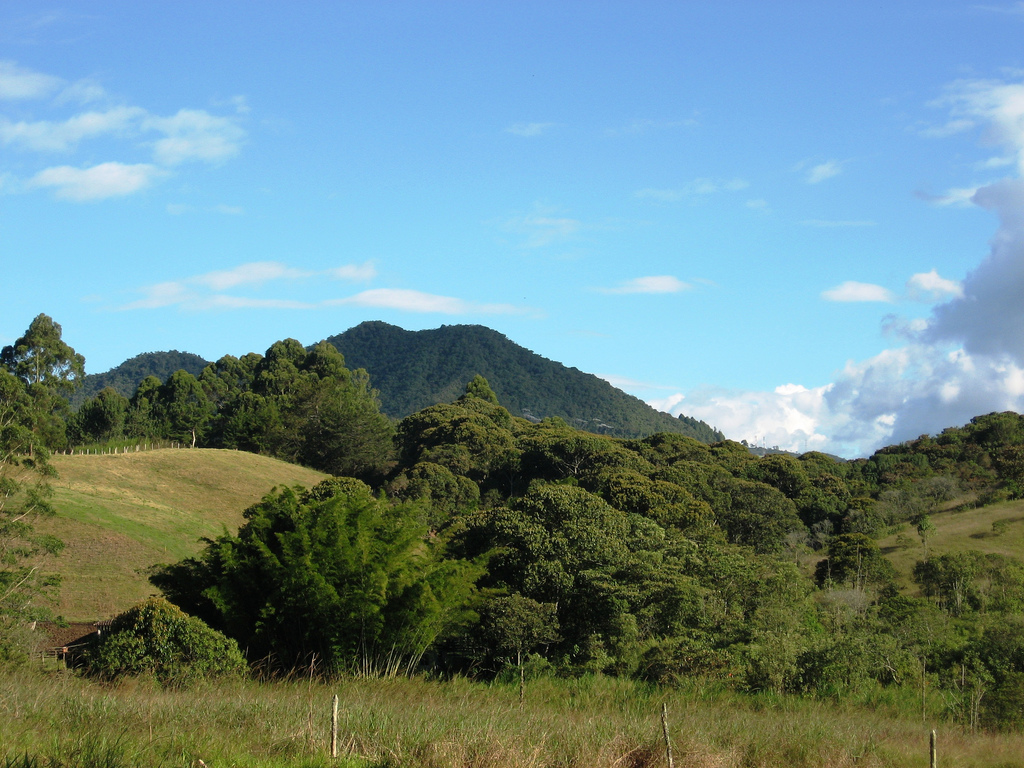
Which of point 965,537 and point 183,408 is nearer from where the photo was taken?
point 965,537

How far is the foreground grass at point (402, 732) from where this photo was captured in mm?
→ 7645

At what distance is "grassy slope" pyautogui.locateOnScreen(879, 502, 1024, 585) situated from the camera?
4447 cm

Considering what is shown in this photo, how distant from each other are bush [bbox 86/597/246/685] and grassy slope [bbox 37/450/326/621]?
7.06 meters

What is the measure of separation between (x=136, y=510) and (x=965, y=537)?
4495cm

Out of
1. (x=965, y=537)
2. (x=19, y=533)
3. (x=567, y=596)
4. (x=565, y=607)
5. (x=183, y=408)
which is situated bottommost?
(x=965, y=537)

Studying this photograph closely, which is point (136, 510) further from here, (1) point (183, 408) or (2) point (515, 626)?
Result: (1) point (183, 408)

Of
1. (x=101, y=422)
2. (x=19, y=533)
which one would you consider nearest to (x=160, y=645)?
(x=19, y=533)

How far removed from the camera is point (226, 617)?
19688 millimetres

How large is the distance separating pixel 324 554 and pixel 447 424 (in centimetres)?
5747

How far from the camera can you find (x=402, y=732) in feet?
28.6

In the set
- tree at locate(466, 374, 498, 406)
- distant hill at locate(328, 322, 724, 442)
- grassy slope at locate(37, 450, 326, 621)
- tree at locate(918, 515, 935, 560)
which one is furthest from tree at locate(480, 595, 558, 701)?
distant hill at locate(328, 322, 724, 442)

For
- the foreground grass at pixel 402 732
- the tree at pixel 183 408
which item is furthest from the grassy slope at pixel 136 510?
the tree at pixel 183 408

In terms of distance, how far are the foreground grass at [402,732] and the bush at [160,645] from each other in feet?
14.3

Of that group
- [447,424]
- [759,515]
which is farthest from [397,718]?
[447,424]
